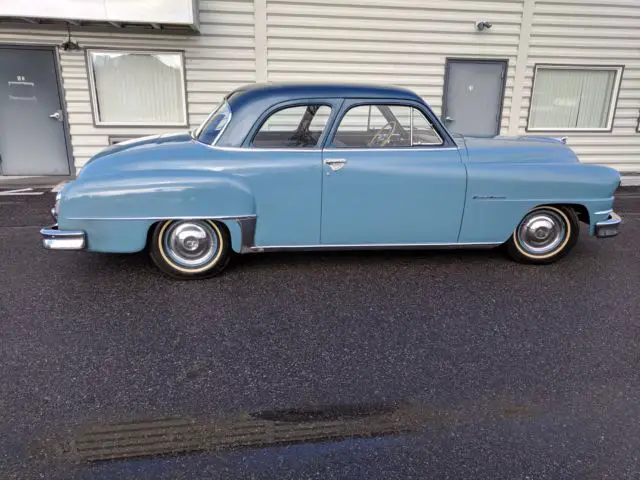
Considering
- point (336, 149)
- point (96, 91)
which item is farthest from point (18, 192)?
point (336, 149)

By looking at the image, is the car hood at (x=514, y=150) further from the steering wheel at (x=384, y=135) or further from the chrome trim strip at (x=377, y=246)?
the chrome trim strip at (x=377, y=246)

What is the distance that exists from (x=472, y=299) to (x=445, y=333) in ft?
2.20

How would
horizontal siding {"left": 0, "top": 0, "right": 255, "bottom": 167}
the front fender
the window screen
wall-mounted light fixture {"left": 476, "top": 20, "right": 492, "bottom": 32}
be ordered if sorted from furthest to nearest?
1. the window screen
2. wall-mounted light fixture {"left": 476, "top": 20, "right": 492, "bottom": 32}
3. horizontal siding {"left": 0, "top": 0, "right": 255, "bottom": 167}
4. the front fender

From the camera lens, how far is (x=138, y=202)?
397 cm

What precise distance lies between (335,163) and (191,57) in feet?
15.8

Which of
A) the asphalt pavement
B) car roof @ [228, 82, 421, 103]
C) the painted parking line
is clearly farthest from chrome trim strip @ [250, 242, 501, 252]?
the painted parking line

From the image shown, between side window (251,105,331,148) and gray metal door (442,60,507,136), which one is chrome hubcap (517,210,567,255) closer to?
side window (251,105,331,148)

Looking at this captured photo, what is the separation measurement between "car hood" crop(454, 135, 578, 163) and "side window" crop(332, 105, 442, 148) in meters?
0.39

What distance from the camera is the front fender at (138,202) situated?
12.9 ft

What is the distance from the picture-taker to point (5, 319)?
3514 millimetres

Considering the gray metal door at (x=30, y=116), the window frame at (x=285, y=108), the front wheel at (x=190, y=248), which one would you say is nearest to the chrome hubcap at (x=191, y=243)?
the front wheel at (x=190, y=248)

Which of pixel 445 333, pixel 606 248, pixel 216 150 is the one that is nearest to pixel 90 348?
pixel 216 150

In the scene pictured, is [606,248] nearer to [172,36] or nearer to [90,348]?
[90,348]

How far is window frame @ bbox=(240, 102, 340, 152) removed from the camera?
4152mm
